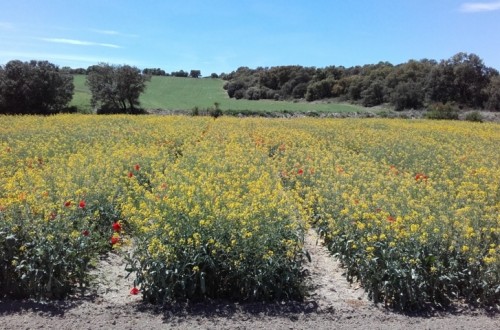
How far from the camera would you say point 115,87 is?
5106 cm

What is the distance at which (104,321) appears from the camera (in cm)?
561

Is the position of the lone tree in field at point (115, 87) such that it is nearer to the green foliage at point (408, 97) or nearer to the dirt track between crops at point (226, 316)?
the green foliage at point (408, 97)

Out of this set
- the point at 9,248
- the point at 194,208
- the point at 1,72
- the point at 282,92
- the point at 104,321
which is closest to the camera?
the point at 104,321

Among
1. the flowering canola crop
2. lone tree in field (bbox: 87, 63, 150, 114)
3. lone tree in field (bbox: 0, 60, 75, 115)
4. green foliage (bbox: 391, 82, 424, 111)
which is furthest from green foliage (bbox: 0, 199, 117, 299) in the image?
green foliage (bbox: 391, 82, 424, 111)

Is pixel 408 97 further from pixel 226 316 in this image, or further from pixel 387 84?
pixel 226 316

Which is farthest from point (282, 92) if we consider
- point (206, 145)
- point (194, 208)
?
point (194, 208)

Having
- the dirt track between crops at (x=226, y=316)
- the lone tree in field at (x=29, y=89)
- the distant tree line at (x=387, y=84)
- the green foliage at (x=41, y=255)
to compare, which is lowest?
the dirt track between crops at (x=226, y=316)

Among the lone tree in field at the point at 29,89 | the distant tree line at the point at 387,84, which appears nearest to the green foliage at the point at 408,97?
the distant tree line at the point at 387,84

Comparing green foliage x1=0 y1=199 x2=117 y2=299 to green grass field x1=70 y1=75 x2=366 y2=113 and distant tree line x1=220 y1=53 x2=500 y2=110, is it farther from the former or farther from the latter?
distant tree line x1=220 y1=53 x2=500 y2=110

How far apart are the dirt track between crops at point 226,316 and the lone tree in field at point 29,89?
146ft

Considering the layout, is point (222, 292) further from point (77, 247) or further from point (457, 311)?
point (457, 311)

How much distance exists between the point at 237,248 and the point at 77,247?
2184 mm

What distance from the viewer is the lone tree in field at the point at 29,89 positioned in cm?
4634

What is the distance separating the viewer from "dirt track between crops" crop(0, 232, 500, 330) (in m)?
5.55
